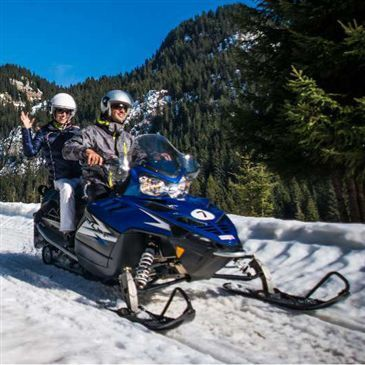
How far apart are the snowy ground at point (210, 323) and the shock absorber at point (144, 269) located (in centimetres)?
38

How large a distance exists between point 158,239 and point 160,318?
2.57ft

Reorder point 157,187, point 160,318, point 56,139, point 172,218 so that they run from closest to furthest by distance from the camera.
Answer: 1. point 160,318
2. point 172,218
3. point 157,187
4. point 56,139

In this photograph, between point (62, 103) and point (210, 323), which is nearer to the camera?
point (210, 323)

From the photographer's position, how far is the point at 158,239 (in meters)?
3.96

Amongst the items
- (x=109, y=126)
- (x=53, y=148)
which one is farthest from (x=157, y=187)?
(x=53, y=148)

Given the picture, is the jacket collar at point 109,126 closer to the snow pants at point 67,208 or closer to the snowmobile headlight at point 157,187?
the snow pants at point 67,208

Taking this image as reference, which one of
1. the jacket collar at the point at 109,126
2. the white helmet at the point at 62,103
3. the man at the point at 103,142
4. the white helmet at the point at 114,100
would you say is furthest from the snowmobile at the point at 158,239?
the white helmet at the point at 62,103

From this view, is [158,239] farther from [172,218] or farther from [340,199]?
[340,199]

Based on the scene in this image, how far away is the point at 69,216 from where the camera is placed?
5102 mm

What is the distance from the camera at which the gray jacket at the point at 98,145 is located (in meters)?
4.74

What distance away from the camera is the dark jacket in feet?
19.6

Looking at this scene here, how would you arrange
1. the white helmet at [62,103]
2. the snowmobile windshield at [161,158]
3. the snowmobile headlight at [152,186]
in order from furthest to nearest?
the white helmet at [62,103] → the snowmobile windshield at [161,158] → the snowmobile headlight at [152,186]

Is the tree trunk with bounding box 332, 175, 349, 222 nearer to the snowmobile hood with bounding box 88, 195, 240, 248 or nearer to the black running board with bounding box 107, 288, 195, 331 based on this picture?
the snowmobile hood with bounding box 88, 195, 240, 248

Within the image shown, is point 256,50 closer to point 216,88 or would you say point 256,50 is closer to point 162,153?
point 162,153
